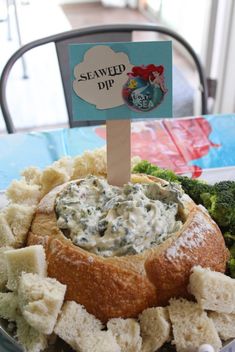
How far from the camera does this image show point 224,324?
76 cm

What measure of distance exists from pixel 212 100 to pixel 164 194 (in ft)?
7.38

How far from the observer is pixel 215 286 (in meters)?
0.73

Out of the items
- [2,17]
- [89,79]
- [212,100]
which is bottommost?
[212,100]

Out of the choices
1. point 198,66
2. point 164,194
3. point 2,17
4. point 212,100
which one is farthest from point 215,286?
point 2,17

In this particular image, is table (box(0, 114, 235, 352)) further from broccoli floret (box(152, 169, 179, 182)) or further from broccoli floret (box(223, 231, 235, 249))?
broccoli floret (box(223, 231, 235, 249))

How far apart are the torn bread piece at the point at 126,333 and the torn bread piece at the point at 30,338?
0.32 ft

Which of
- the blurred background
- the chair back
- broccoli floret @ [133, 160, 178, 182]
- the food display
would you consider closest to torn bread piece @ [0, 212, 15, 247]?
the food display

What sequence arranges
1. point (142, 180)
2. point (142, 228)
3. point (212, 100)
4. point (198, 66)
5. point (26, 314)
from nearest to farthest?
point (26, 314)
point (142, 228)
point (142, 180)
point (198, 66)
point (212, 100)

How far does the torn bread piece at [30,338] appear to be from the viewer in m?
0.70

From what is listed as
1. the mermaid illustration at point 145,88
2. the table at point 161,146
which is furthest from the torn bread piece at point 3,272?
the table at point 161,146

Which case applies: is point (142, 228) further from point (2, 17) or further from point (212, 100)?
point (2, 17)

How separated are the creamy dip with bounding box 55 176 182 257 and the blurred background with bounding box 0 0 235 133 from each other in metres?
1.59

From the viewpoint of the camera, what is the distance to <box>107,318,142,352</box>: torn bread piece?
0.72 m

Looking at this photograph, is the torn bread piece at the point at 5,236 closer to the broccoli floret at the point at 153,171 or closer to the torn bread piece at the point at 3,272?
the torn bread piece at the point at 3,272
